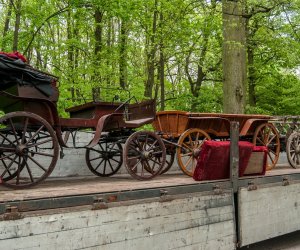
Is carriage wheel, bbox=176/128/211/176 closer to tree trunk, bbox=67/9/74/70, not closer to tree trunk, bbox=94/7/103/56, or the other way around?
tree trunk, bbox=67/9/74/70

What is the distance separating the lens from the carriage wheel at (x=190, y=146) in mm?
6184

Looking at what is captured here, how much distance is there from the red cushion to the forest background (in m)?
3.64

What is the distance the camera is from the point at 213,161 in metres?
5.46

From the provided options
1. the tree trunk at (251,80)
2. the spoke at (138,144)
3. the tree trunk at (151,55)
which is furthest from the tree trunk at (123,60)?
the spoke at (138,144)

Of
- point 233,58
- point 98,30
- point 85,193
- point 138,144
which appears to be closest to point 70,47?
point 98,30

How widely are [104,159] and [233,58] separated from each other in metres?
4.86

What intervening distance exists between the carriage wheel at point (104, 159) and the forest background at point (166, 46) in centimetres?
212

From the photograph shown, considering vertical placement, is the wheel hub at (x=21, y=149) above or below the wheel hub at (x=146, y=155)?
above

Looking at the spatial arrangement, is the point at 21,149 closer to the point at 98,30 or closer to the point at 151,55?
the point at 151,55

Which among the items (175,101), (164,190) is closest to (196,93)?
(175,101)

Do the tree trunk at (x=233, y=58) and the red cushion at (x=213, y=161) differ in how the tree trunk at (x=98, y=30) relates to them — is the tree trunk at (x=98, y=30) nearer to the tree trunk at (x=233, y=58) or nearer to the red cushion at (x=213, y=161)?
the tree trunk at (x=233, y=58)

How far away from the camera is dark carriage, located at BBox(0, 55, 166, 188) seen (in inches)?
181

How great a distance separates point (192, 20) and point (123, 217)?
11347 millimetres

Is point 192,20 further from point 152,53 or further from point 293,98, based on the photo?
point 293,98
